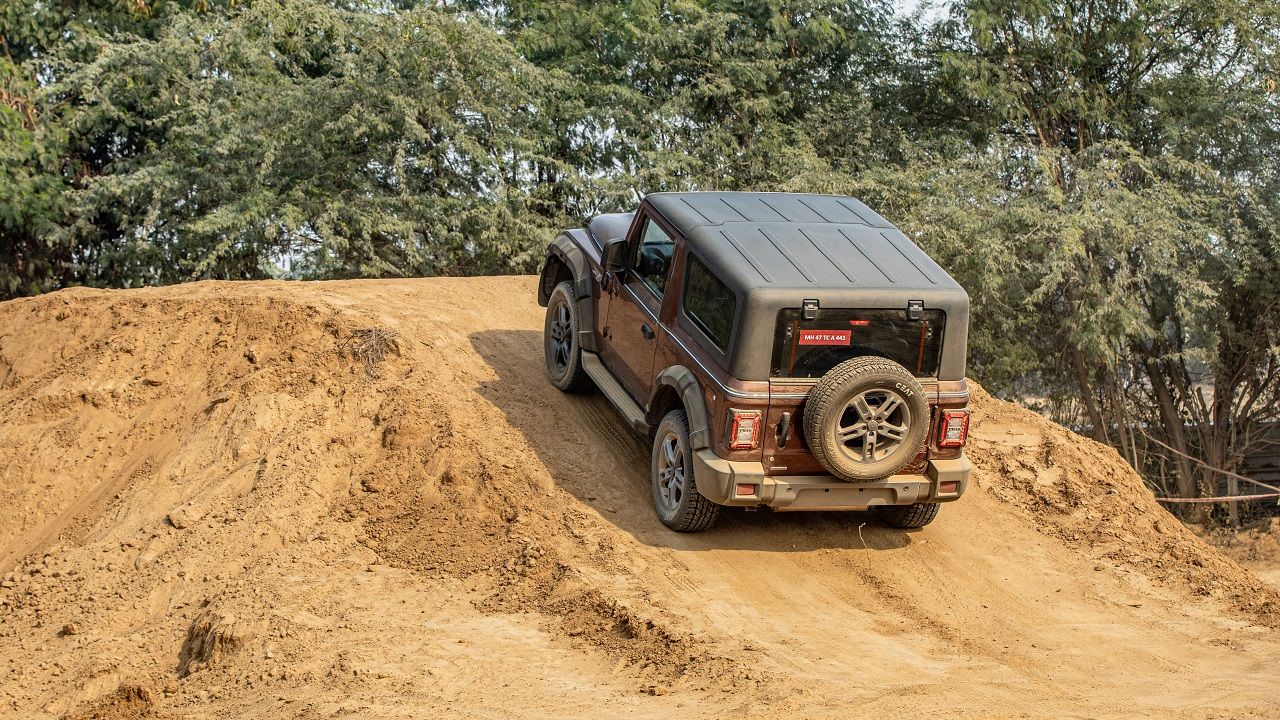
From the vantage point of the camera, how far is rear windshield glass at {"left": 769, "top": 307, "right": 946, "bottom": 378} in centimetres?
761

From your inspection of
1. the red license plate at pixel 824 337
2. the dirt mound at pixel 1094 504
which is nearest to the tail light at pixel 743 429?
the red license plate at pixel 824 337

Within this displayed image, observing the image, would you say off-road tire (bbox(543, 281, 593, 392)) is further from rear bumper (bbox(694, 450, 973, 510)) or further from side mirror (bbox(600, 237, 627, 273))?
rear bumper (bbox(694, 450, 973, 510))

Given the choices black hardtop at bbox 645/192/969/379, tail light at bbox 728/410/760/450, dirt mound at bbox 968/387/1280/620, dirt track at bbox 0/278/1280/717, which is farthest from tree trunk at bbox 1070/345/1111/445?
tail light at bbox 728/410/760/450

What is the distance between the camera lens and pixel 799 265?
7.90 m

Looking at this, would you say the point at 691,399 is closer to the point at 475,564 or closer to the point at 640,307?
the point at 640,307

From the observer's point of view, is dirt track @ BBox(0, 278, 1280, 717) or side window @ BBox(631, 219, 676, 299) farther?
side window @ BBox(631, 219, 676, 299)

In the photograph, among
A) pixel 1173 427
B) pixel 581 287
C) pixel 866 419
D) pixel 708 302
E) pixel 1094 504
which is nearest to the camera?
pixel 866 419

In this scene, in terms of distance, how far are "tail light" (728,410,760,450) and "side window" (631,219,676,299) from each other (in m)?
1.33

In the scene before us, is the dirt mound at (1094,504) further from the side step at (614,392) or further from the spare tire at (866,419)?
the side step at (614,392)

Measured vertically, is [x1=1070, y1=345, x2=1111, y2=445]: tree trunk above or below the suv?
below

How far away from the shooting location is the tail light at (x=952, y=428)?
800cm

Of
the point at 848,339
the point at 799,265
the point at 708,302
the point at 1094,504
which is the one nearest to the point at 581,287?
the point at 708,302

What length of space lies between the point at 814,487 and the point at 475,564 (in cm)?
218

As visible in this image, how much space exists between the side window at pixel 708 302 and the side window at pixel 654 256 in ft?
1.03
